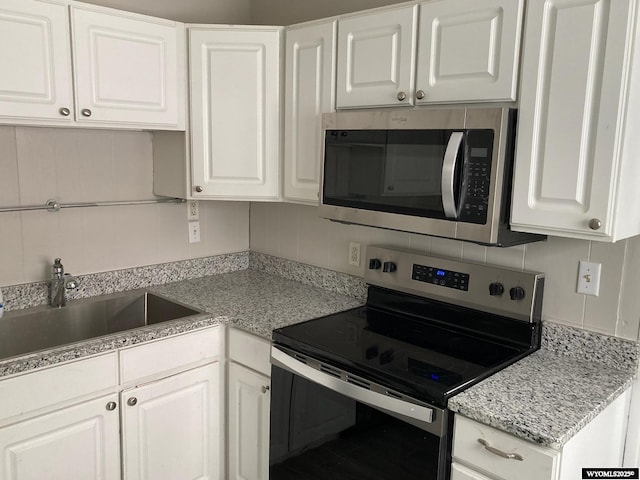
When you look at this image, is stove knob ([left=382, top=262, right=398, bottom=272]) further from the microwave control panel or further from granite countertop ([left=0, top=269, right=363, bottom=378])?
the microwave control panel

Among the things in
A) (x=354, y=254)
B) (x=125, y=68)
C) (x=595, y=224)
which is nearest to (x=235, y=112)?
(x=125, y=68)

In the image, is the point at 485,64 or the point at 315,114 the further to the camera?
the point at 315,114

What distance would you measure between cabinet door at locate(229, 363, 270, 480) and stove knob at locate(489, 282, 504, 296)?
90 cm

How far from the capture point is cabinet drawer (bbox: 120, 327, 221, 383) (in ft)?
6.38

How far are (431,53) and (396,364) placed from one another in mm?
1008

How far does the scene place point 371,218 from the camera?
1.91 m

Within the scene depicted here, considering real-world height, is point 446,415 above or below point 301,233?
below

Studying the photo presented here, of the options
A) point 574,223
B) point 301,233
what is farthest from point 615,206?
point 301,233

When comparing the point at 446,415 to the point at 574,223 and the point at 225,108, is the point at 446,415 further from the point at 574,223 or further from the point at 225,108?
the point at 225,108

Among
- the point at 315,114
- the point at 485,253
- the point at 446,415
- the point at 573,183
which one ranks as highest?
the point at 315,114

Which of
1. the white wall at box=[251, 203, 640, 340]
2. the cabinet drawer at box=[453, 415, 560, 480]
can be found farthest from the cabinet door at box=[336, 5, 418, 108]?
the cabinet drawer at box=[453, 415, 560, 480]

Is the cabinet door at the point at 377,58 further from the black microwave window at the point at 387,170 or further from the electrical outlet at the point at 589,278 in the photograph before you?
the electrical outlet at the point at 589,278

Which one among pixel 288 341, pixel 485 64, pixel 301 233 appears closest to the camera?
pixel 485 64

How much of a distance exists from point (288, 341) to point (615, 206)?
111cm
